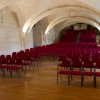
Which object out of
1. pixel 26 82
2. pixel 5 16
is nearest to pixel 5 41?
pixel 5 16

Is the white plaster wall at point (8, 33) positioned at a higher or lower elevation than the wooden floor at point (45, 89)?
higher

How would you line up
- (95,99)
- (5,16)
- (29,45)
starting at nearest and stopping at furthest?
1. (95,99)
2. (5,16)
3. (29,45)

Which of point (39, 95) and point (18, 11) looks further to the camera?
point (18, 11)

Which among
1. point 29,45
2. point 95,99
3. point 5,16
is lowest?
point 95,99

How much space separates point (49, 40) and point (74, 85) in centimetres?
1931

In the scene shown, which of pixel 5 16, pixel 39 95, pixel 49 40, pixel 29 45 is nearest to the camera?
pixel 39 95

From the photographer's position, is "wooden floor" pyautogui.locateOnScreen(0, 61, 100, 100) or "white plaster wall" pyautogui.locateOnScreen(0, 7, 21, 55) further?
"white plaster wall" pyautogui.locateOnScreen(0, 7, 21, 55)

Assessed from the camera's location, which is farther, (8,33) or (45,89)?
(8,33)

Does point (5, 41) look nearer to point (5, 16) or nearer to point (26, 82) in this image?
point (5, 16)

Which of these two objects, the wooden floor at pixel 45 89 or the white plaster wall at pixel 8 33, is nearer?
the wooden floor at pixel 45 89

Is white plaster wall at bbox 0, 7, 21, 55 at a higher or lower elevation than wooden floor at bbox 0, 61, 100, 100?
higher

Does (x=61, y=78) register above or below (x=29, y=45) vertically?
below

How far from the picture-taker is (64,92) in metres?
5.97

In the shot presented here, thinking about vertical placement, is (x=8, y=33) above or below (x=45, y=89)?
above
